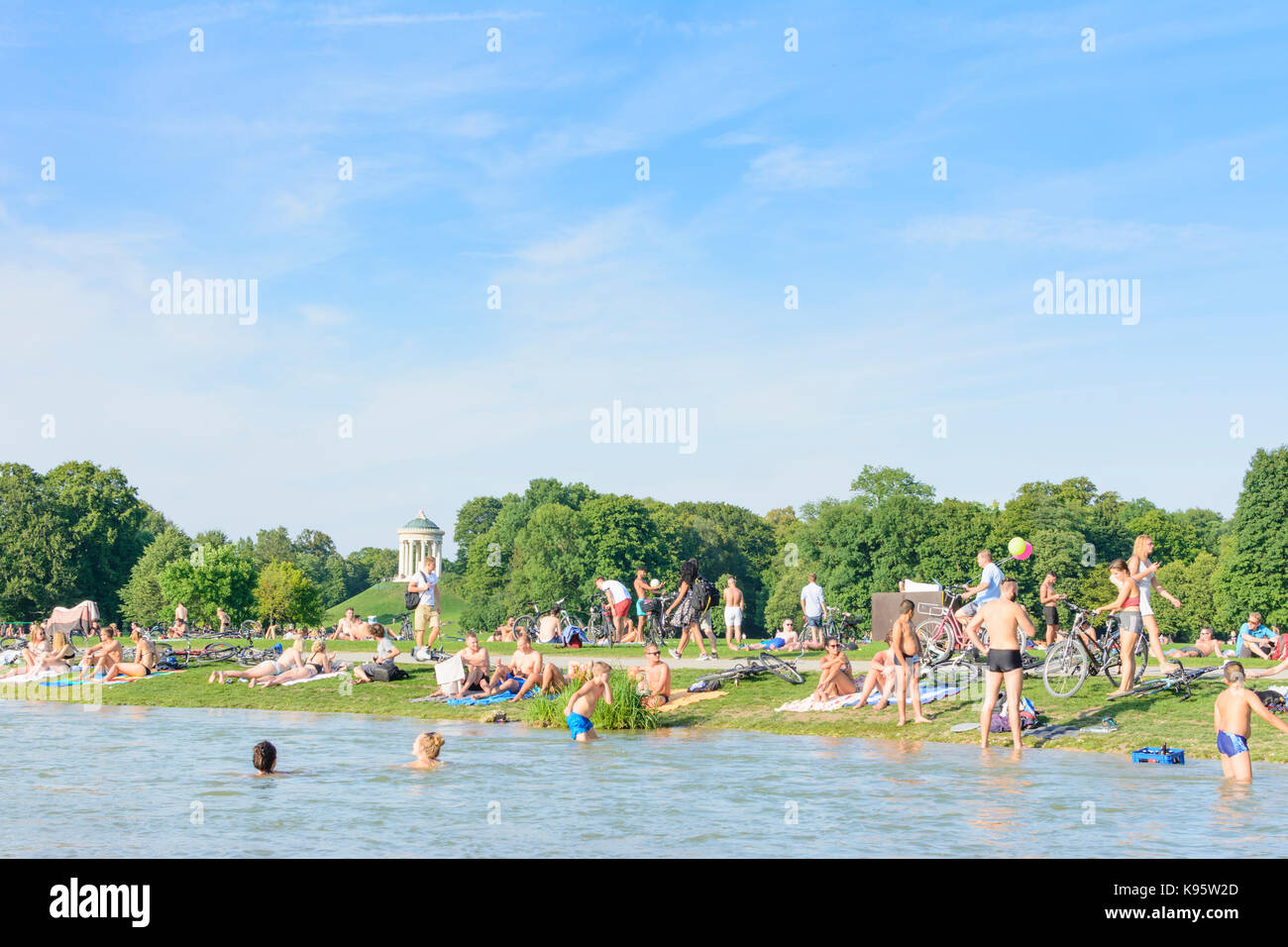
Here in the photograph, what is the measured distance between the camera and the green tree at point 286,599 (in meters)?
97.8

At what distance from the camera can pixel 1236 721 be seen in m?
13.7

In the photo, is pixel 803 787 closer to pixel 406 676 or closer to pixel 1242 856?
pixel 1242 856

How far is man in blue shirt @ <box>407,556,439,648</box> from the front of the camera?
2788cm

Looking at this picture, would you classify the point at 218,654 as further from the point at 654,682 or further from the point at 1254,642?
the point at 1254,642

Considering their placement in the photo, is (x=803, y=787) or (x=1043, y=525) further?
(x=1043, y=525)

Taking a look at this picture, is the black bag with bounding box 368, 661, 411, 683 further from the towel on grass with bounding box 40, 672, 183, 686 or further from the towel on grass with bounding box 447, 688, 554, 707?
the towel on grass with bounding box 40, 672, 183, 686

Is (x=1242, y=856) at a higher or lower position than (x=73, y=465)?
lower

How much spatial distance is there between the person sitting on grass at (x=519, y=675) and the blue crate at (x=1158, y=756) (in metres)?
11.6

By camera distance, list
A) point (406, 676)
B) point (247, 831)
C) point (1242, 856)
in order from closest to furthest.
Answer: point (1242, 856)
point (247, 831)
point (406, 676)

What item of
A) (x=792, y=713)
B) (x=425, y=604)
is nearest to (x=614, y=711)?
(x=792, y=713)

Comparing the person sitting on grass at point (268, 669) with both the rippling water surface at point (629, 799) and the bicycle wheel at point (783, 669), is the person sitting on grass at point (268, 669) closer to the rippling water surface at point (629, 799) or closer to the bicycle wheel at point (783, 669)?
the rippling water surface at point (629, 799)

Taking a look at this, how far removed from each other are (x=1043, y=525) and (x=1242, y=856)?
7341 centimetres
